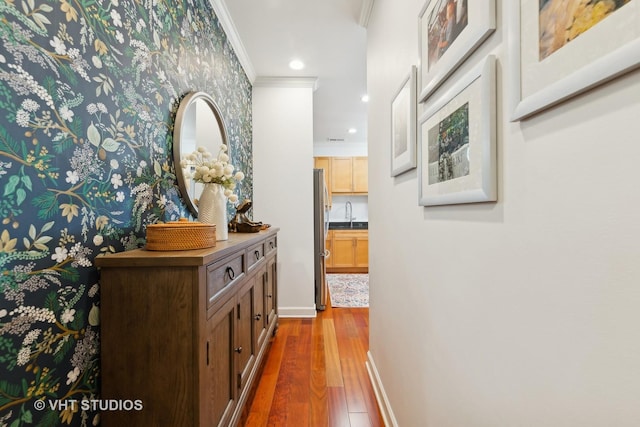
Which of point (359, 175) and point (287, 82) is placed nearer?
point (287, 82)

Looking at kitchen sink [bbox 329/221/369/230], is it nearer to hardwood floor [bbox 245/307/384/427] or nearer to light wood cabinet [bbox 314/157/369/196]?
light wood cabinet [bbox 314/157/369/196]

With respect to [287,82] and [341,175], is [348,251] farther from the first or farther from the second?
[287,82]

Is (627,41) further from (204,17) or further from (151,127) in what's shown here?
(204,17)

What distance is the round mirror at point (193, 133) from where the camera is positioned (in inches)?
59.0

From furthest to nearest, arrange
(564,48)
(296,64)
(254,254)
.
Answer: (296,64)
(254,254)
(564,48)

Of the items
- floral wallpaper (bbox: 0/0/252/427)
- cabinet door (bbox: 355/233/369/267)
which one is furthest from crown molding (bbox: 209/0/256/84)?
cabinet door (bbox: 355/233/369/267)

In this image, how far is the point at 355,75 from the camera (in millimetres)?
3109

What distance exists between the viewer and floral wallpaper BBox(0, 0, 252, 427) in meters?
0.71

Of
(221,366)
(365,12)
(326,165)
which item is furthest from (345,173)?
(221,366)

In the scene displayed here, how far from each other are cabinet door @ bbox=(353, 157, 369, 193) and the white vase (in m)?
4.52

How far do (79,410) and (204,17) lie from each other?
2.19 metres

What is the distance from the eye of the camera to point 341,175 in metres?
5.89

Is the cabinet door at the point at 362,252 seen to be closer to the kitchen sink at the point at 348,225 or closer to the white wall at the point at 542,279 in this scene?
the kitchen sink at the point at 348,225

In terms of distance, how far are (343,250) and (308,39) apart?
153 inches
